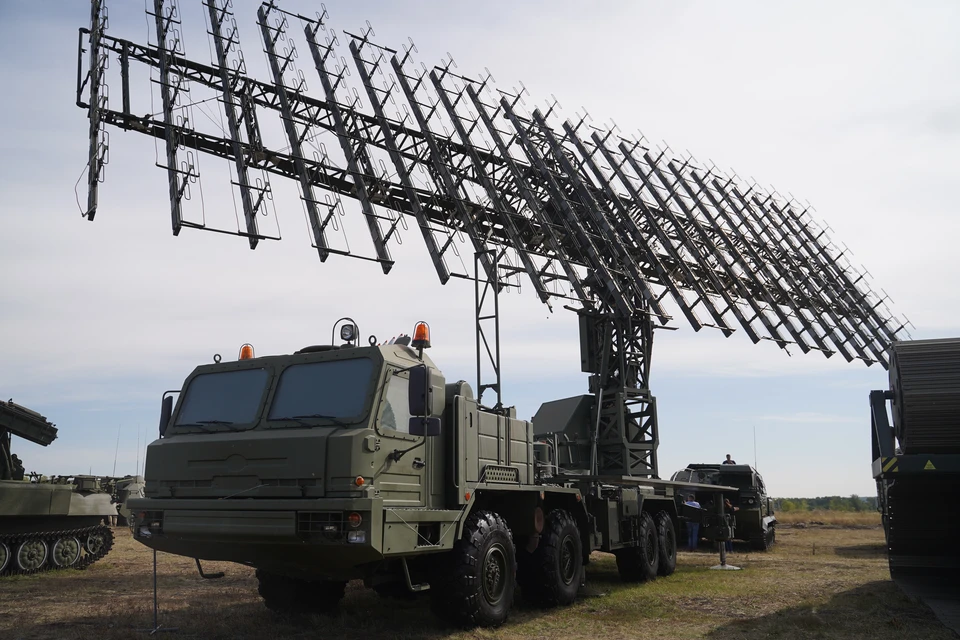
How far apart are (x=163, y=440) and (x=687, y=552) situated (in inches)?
551

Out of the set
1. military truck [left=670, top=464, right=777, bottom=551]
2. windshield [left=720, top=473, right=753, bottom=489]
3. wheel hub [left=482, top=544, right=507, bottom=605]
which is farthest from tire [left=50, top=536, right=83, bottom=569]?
windshield [left=720, top=473, right=753, bottom=489]

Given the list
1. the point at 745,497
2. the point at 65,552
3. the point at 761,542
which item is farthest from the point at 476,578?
the point at 745,497

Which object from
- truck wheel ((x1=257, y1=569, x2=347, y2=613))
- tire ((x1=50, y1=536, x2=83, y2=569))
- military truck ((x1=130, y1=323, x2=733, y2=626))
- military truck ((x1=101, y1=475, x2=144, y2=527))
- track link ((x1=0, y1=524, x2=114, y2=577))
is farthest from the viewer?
military truck ((x1=101, y1=475, x2=144, y2=527))

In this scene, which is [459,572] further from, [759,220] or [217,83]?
[759,220]

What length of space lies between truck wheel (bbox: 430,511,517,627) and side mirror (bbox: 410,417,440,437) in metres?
1.43

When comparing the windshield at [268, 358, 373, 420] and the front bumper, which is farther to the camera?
the windshield at [268, 358, 373, 420]

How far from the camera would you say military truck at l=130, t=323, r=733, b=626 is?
23.9ft

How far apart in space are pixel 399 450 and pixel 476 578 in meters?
1.58

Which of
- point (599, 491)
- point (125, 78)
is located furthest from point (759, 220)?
point (125, 78)

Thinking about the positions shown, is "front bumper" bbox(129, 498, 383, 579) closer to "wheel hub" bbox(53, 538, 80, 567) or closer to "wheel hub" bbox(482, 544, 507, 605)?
"wheel hub" bbox(482, 544, 507, 605)

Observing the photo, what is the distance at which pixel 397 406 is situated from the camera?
8.02 meters

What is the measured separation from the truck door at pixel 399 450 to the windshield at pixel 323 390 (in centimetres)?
25

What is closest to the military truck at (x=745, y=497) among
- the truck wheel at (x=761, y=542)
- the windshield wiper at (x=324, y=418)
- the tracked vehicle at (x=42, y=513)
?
the truck wheel at (x=761, y=542)

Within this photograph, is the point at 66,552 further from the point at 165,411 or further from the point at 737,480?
the point at 737,480
